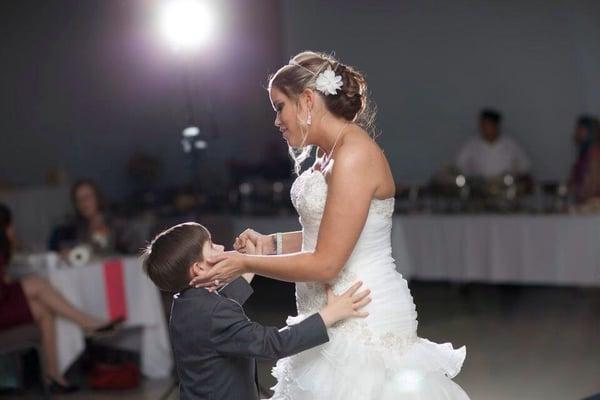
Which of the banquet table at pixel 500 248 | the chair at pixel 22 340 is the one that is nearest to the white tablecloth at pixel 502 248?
the banquet table at pixel 500 248

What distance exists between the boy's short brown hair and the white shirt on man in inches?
184

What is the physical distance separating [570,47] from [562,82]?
25 cm

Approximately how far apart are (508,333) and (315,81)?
333 centimetres

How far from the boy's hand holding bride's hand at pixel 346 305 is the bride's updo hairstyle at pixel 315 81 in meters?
0.33

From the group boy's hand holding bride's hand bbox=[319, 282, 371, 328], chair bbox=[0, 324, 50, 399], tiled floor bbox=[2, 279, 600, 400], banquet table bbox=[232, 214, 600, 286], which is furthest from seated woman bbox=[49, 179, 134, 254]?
boy's hand holding bride's hand bbox=[319, 282, 371, 328]

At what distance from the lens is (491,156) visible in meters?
6.68

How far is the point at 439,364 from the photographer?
2207mm

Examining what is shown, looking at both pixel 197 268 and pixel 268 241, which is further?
pixel 268 241

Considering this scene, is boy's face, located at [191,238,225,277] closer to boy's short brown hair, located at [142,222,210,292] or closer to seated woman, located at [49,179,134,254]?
boy's short brown hair, located at [142,222,210,292]

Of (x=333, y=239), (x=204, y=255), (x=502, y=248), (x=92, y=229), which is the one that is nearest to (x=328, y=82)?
(x=333, y=239)

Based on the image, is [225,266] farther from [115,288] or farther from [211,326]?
[115,288]

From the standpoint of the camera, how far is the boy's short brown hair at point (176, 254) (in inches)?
82.4

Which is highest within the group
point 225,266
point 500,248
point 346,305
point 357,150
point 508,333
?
point 357,150

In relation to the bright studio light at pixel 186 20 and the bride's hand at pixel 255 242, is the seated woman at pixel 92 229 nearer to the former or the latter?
the bright studio light at pixel 186 20
